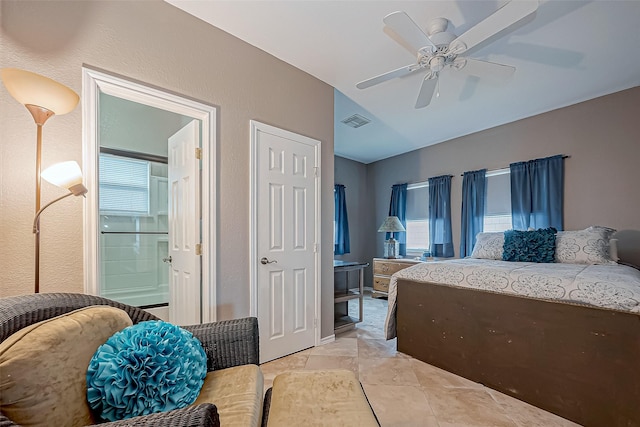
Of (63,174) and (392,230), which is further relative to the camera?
(392,230)

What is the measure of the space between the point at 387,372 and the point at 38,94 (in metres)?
2.76

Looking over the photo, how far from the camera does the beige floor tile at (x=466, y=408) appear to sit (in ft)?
5.37

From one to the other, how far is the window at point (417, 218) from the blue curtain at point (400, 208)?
58mm

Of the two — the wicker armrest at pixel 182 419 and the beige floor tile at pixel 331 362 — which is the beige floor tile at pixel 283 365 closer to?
the beige floor tile at pixel 331 362

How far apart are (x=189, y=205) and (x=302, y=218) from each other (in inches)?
39.9

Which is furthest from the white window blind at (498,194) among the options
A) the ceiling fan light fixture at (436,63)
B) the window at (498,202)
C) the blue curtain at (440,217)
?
the ceiling fan light fixture at (436,63)

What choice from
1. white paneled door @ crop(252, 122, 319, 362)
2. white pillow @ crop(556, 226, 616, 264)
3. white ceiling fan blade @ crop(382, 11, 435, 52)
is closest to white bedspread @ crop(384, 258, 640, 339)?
white pillow @ crop(556, 226, 616, 264)

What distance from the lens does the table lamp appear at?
15.6ft

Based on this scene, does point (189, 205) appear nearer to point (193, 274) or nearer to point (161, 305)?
point (193, 274)

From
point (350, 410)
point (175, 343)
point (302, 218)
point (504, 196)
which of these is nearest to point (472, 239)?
point (504, 196)

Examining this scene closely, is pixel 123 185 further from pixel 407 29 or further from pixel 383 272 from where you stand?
pixel 383 272

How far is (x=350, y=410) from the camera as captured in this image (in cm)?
104

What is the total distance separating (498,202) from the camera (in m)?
3.90

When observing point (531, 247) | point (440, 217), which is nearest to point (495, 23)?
point (531, 247)
